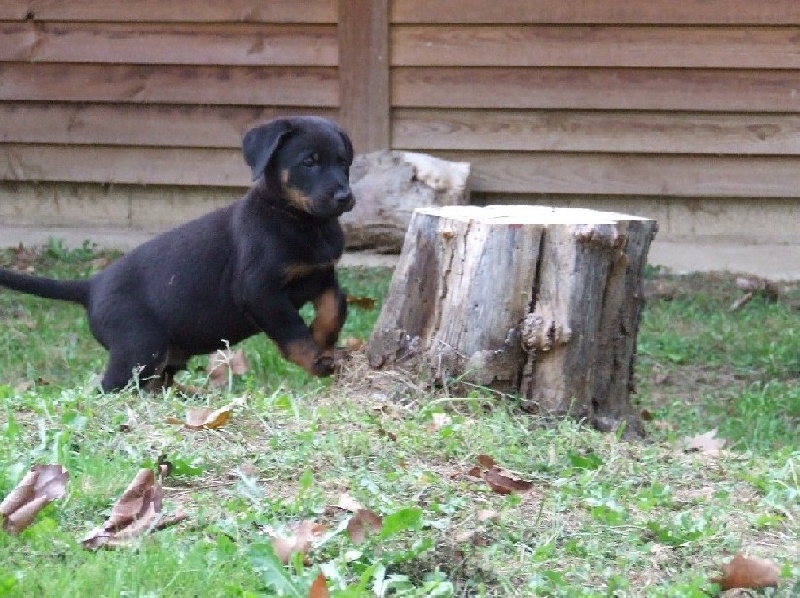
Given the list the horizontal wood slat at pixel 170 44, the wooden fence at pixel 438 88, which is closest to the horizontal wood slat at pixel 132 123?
the wooden fence at pixel 438 88

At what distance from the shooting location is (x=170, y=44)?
9.48 m

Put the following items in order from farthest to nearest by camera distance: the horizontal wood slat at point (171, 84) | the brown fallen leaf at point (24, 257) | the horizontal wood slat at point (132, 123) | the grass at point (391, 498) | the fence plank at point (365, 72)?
the horizontal wood slat at point (132, 123), the horizontal wood slat at point (171, 84), the fence plank at point (365, 72), the brown fallen leaf at point (24, 257), the grass at point (391, 498)

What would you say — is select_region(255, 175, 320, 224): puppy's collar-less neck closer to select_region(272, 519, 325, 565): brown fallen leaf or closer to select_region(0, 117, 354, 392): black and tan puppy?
select_region(0, 117, 354, 392): black and tan puppy

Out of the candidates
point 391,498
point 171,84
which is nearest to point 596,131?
point 171,84

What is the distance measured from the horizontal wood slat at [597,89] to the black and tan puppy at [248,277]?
12.7ft

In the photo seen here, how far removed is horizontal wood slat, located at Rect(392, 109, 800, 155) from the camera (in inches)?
351

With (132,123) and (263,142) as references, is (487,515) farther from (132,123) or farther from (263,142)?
(132,123)

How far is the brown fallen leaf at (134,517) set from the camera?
2971 mm

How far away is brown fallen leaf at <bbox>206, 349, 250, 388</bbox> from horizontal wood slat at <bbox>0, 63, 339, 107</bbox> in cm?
345

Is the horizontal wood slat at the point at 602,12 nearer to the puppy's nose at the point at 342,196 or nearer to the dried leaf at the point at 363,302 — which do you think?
the dried leaf at the point at 363,302

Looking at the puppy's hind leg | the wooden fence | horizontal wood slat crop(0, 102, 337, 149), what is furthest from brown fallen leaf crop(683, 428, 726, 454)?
horizontal wood slat crop(0, 102, 337, 149)

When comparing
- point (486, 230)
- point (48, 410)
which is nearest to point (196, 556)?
point (48, 410)

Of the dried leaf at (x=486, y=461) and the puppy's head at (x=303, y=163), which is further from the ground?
the puppy's head at (x=303, y=163)

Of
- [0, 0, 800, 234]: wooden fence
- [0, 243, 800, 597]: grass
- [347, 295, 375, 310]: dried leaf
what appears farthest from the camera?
[0, 0, 800, 234]: wooden fence
